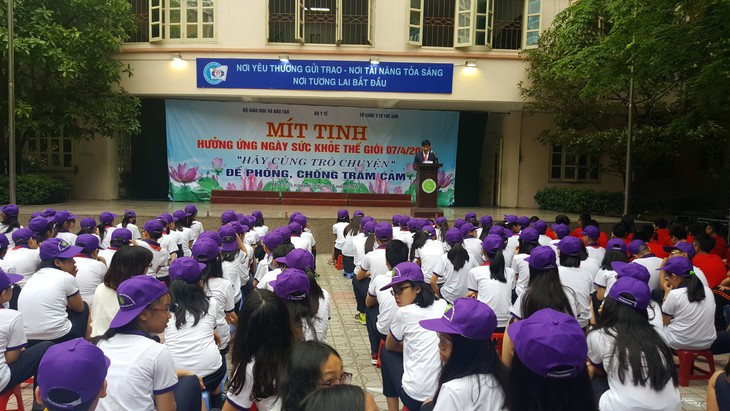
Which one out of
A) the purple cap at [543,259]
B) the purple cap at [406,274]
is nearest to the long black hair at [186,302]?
the purple cap at [406,274]

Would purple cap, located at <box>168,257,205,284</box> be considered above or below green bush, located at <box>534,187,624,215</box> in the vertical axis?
above

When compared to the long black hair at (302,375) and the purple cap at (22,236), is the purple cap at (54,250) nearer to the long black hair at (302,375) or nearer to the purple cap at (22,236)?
the purple cap at (22,236)

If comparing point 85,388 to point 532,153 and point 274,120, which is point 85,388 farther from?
point 532,153

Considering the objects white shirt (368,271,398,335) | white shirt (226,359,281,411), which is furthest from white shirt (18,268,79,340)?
white shirt (368,271,398,335)

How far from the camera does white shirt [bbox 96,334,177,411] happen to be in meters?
2.38

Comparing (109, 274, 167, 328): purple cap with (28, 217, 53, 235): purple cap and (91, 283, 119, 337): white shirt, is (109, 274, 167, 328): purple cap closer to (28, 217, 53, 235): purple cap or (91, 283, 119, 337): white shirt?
(91, 283, 119, 337): white shirt

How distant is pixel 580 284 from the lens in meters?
4.68

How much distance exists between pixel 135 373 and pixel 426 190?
35.0 ft

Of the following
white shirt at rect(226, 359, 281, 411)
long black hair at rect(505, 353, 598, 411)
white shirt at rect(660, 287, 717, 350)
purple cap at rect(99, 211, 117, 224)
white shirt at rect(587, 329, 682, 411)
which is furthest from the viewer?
purple cap at rect(99, 211, 117, 224)

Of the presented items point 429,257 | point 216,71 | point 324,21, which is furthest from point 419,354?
point 324,21

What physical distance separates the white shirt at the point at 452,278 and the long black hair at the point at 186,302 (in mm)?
2714

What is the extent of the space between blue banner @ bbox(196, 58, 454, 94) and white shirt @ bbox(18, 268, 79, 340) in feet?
36.7

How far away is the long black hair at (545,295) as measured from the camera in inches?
150

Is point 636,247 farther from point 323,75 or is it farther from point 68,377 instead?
point 323,75
